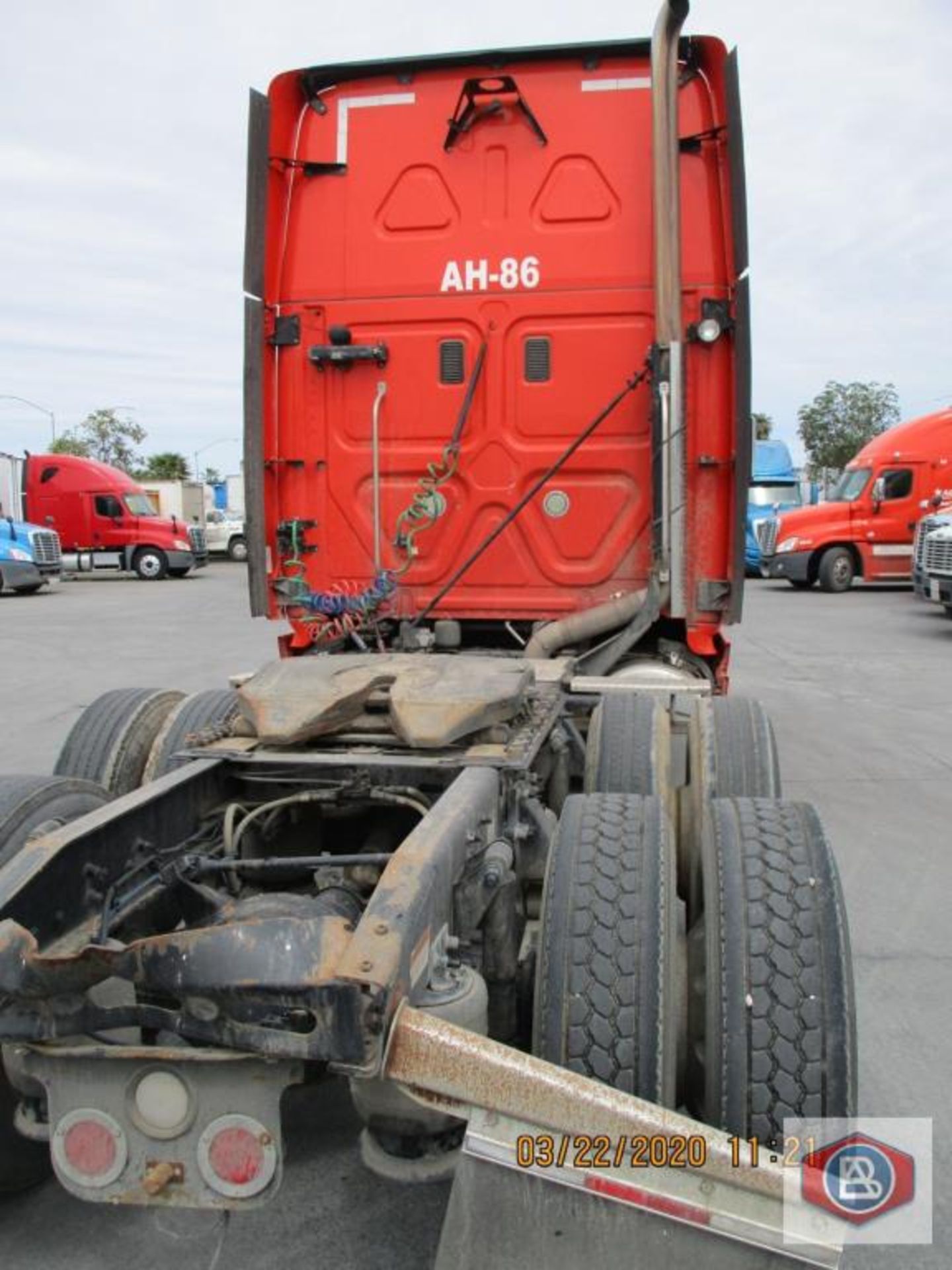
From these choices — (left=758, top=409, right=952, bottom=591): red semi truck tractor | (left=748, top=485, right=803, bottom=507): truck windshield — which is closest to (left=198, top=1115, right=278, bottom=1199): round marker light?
(left=758, top=409, right=952, bottom=591): red semi truck tractor

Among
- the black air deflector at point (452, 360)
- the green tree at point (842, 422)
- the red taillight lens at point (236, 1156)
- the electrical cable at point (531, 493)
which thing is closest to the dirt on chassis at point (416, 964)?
the red taillight lens at point (236, 1156)

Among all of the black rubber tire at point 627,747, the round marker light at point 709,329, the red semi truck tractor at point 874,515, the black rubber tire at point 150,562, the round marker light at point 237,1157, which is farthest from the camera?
the black rubber tire at point 150,562

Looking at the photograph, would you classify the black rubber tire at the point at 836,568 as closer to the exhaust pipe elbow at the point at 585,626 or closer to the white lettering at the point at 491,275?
the exhaust pipe elbow at the point at 585,626

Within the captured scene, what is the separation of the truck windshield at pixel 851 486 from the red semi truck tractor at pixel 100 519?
51.7 feet

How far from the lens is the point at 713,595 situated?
17.0 feet

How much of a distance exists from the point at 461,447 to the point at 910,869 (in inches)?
118

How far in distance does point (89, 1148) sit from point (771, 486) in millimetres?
26495

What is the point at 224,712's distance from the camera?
14.2 ft

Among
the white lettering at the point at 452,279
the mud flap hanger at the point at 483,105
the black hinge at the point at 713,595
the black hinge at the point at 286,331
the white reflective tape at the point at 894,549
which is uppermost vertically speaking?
the mud flap hanger at the point at 483,105

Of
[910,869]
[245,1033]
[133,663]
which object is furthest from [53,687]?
[245,1033]

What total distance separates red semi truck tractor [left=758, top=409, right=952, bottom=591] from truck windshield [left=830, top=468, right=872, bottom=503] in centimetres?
2

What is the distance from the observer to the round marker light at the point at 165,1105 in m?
1.96

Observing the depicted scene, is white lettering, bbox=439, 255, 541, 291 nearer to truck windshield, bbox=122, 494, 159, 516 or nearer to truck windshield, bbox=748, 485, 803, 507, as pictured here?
truck windshield, bbox=748, 485, 803, 507
